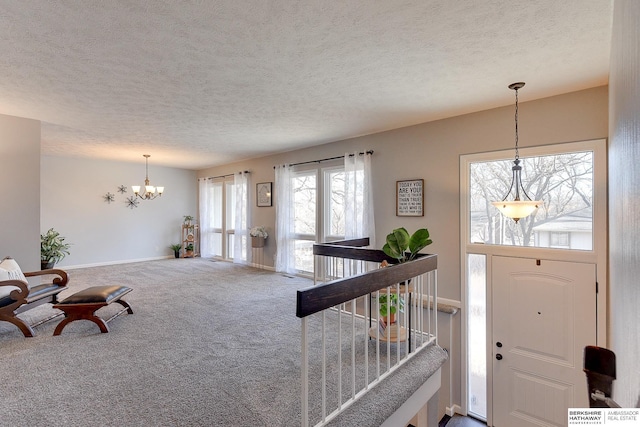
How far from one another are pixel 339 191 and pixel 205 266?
3451mm

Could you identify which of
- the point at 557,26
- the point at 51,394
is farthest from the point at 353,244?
the point at 51,394

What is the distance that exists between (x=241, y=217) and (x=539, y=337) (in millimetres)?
5553

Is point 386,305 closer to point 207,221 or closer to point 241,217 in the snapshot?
point 241,217

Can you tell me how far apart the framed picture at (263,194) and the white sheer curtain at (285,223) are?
48 centimetres

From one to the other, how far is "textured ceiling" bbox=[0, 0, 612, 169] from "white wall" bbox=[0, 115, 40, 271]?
26cm

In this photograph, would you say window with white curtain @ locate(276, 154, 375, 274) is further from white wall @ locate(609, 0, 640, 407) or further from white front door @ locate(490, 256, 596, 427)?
white wall @ locate(609, 0, 640, 407)

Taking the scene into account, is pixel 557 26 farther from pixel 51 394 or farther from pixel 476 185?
pixel 51 394

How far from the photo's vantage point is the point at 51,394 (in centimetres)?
195

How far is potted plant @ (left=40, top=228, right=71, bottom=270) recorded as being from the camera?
5.64m

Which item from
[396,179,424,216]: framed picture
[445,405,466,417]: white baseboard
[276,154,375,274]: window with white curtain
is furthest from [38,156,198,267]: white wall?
[445,405,466,417]: white baseboard

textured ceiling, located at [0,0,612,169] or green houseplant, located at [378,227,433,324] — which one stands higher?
textured ceiling, located at [0,0,612,169]

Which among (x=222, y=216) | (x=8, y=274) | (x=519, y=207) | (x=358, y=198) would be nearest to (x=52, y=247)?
(x=222, y=216)

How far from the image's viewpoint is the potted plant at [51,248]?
5645mm

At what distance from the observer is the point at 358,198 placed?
4.70m
